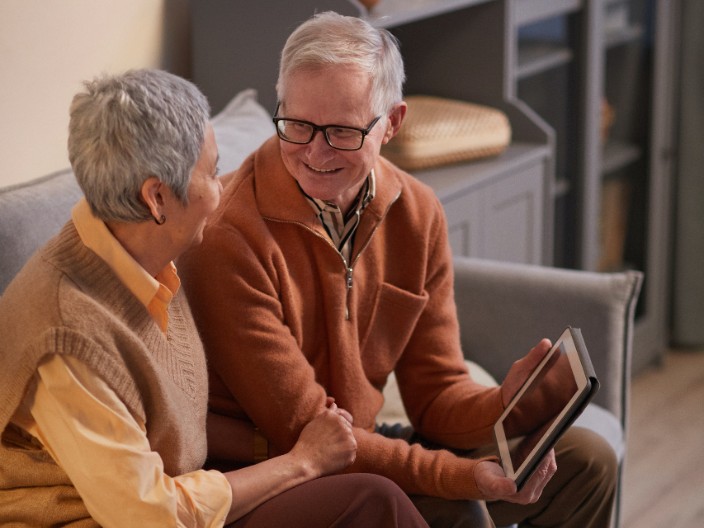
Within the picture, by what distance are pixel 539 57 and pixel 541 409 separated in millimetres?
1562

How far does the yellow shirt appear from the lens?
1175mm

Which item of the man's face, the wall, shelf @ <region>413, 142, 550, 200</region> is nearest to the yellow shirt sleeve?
the man's face

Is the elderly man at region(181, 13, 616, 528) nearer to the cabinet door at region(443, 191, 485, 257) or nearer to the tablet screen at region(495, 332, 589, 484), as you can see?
the tablet screen at region(495, 332, 589, 484)

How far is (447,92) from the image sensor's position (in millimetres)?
2764

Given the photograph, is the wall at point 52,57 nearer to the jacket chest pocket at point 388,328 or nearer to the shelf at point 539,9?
the jacket chest pocket at point 388,328

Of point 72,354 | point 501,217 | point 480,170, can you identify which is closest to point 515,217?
point 501,217

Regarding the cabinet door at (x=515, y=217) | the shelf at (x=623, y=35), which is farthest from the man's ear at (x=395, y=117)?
the shelf at (x=623, y=35)

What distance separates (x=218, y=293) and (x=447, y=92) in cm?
142

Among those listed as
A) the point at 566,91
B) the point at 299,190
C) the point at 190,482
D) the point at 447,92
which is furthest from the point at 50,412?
the point at 566,91

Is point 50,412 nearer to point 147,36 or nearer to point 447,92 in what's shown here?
point 147,36

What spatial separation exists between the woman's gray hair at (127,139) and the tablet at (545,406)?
0.57 m

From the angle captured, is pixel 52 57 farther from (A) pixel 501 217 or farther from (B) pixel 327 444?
(A) pixel 501 217

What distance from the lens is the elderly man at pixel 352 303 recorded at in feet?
4.89

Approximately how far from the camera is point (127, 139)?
1.20 meters
